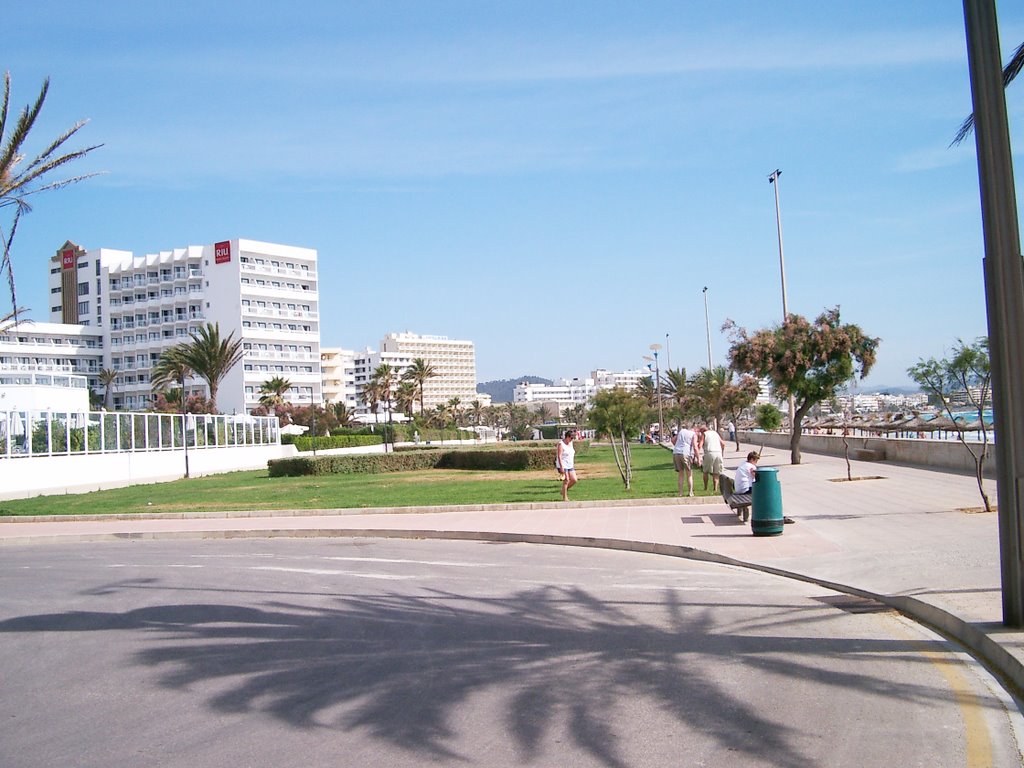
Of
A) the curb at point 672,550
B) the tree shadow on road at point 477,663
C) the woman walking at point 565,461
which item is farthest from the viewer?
the woman walking at point 565,461

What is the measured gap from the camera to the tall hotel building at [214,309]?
104062mm

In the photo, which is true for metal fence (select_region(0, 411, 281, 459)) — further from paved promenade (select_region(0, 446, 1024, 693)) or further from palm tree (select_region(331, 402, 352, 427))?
palm tree (select_region(331, 402, 352, 427))

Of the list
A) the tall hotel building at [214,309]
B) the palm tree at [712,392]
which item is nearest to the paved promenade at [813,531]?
the palm tree at [712,392]

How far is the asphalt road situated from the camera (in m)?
5.50

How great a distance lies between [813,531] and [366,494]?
15429 mm

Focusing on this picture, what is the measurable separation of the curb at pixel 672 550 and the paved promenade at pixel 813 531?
21 millimetres

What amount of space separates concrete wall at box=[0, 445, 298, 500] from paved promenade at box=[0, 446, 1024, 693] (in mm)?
13879

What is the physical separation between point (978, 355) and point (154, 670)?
1513cm

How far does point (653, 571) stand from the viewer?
1238 centimetres

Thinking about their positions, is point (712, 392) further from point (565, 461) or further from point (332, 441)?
point (565, 461)

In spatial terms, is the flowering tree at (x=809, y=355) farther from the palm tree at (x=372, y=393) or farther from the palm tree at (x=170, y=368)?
the palm tree at (x=372, y=393)

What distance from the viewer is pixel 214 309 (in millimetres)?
104500

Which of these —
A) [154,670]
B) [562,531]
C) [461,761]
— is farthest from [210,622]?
[562,531]

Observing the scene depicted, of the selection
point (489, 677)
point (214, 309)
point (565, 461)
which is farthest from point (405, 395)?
point (489, 677)
